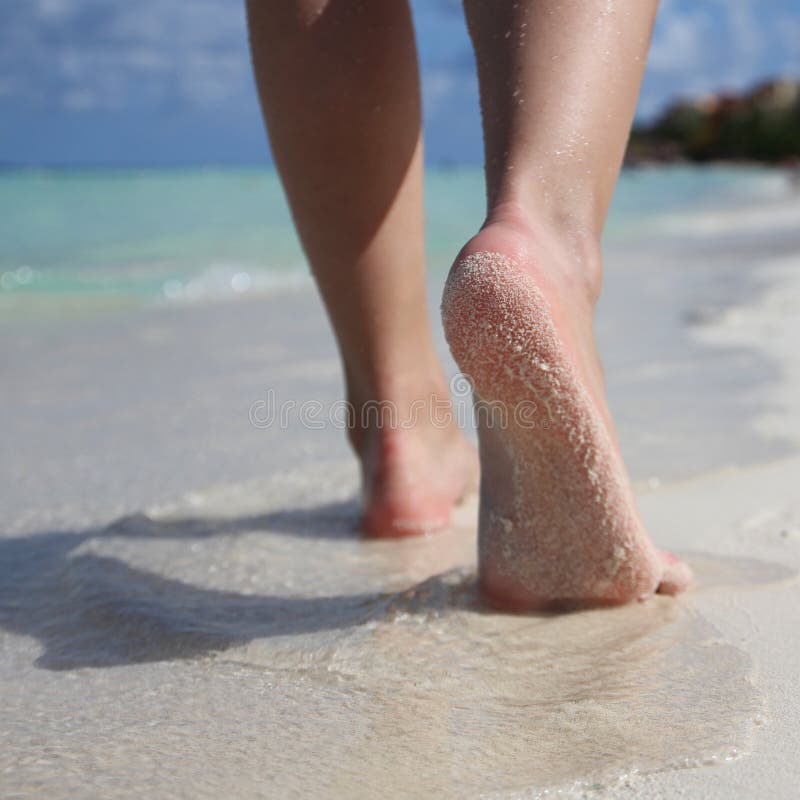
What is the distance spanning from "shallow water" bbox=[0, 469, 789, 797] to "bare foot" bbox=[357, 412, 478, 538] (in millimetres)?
39

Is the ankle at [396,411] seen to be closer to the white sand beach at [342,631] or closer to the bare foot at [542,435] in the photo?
the white sand beach at [342,631]

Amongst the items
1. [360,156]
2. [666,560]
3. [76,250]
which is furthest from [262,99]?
[76,250]

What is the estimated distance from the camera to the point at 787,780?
2.00ft

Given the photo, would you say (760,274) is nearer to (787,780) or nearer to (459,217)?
(787,780)

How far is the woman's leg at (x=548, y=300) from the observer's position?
2.55 feet

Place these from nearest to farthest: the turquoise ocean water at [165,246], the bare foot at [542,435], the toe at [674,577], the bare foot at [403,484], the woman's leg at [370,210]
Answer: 1. the bare foot at [542,435]
2. the toe at [674,577]
3. the woman's leg at [370,210]
4. the bare foot at [403,484]
5. the turquoise ocean water at [165,246]

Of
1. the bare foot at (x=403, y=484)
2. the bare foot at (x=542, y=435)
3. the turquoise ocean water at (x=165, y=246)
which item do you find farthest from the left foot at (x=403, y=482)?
the turquoise ocean water at (x=165, y=246)

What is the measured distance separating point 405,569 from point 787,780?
0.52 meters

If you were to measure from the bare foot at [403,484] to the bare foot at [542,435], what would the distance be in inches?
11.2

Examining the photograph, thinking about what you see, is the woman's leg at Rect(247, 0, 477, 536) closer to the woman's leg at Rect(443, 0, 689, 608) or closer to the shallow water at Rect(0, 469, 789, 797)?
the shallow water at Rect(0, 469, 789, 797)

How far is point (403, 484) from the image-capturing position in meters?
1.19

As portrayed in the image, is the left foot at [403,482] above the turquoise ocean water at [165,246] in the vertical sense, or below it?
above

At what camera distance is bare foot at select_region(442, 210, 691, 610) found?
772 millimetres

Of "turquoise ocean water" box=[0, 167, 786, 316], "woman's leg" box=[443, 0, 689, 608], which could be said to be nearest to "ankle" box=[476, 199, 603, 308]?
"woman's leg" box=[443, 0, 689, 608]
